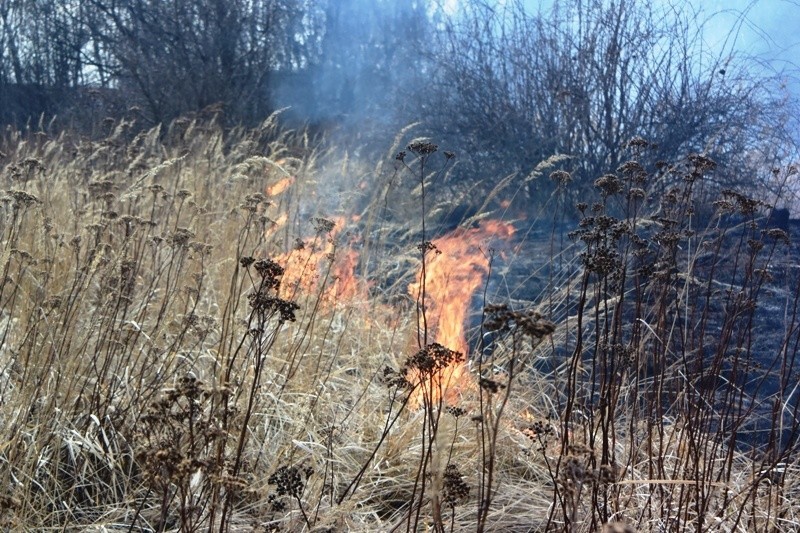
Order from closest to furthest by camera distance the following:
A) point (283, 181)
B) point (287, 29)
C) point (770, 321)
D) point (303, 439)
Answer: point (303, 439) → point (770, 321) → point (283, 181) → point (287, 29)

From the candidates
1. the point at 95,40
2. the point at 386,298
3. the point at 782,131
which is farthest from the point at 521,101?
the point at 95,40

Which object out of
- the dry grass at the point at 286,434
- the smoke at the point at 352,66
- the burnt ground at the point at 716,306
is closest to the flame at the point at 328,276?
the dry grass at the point at 286,434

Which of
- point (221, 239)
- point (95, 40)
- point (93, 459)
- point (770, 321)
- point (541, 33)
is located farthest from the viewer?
point (95, 40)

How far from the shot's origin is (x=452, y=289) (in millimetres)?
5207

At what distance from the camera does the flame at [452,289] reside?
4.41 meters

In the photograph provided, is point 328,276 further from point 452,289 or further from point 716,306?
point 716,306

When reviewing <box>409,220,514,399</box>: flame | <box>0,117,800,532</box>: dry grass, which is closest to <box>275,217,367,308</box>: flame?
<box>0,117,800,532</box>: dry grass

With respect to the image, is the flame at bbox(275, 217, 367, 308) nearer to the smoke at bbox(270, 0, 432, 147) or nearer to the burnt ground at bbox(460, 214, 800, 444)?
the burnt ground at bbox(460, 214, 800, 444)

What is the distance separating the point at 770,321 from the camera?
5.02 meters

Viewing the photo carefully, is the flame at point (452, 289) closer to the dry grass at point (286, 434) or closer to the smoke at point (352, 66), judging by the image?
the dry grass at point (286, 434)

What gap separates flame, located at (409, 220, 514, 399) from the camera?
4410mm

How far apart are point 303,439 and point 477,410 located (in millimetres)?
1038

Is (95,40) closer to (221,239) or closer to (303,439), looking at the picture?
(221,239)

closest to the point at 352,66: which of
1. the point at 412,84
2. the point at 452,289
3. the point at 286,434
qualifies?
the point at 412,84
